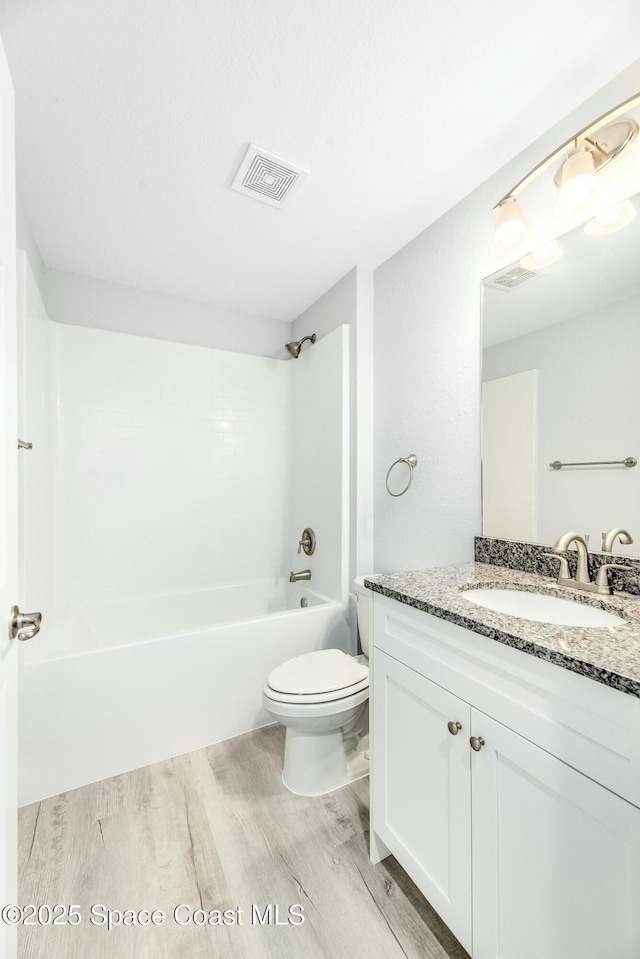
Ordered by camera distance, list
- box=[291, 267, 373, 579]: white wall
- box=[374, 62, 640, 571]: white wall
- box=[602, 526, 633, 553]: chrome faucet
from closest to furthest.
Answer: box=[602, 526, 633, 553]: chrome faucet → box=[374, 62, 640, 571]: white wall → box=[291, 267, 373, 579]: white wall

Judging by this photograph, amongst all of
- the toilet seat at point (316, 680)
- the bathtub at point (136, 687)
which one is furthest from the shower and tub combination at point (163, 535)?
the toilet seat at point (316, 680)

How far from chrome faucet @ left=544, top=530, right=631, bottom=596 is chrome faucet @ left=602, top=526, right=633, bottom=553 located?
0.05 metres

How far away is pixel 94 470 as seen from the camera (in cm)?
243

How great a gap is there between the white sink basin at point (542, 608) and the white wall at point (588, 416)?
0.23 metres

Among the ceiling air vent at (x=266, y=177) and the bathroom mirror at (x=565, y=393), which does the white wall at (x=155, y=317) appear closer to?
the ceiling air vent at (x=266, y=177)

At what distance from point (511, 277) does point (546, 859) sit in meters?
1.63

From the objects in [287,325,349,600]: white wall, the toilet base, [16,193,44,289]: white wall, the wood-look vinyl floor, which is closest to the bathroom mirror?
[287,325,349,600]: white wall

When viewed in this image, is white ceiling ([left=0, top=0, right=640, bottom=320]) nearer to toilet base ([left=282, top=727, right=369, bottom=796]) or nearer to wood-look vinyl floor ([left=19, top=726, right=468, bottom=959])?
toilet base ([left=282, top=727, right=369, bottom=796])

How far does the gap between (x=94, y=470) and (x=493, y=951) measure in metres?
2.51

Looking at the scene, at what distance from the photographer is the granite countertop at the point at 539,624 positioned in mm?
688

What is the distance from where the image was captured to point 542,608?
46.9 inches

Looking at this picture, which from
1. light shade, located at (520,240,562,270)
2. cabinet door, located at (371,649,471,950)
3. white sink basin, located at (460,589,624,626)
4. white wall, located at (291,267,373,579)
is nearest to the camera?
cabinet door, located at (371,649,471,950)

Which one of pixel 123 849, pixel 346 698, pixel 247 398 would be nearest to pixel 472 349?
pixel 346 698

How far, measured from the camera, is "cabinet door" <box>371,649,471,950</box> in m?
0.95
